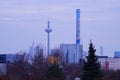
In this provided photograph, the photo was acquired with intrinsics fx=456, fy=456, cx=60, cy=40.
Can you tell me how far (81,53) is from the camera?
16112 cm

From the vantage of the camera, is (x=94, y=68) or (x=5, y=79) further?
(x=94, y=68)

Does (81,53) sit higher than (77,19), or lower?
lower

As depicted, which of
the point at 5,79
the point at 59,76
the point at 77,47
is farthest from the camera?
the point at 77,47

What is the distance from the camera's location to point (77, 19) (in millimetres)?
173875

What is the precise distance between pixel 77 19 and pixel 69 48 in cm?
1420

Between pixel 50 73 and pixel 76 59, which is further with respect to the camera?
pixel 76 59

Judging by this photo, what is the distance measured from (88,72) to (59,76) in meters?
9.68

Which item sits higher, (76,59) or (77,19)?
(77,19)

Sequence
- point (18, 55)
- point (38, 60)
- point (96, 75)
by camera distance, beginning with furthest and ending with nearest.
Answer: point (18, 55) → point (38, 60) → point (96, 75)

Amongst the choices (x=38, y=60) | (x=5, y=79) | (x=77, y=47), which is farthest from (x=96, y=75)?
(x=77, y=47)

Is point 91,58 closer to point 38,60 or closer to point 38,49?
point 38,60

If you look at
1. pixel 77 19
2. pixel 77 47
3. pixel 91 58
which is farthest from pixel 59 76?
pixel 77 19

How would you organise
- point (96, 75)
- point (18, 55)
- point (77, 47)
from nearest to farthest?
point (96, 75) → point (18, 55) → point (77, 47)

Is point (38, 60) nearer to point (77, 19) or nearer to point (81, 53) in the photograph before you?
point (81, 53)
